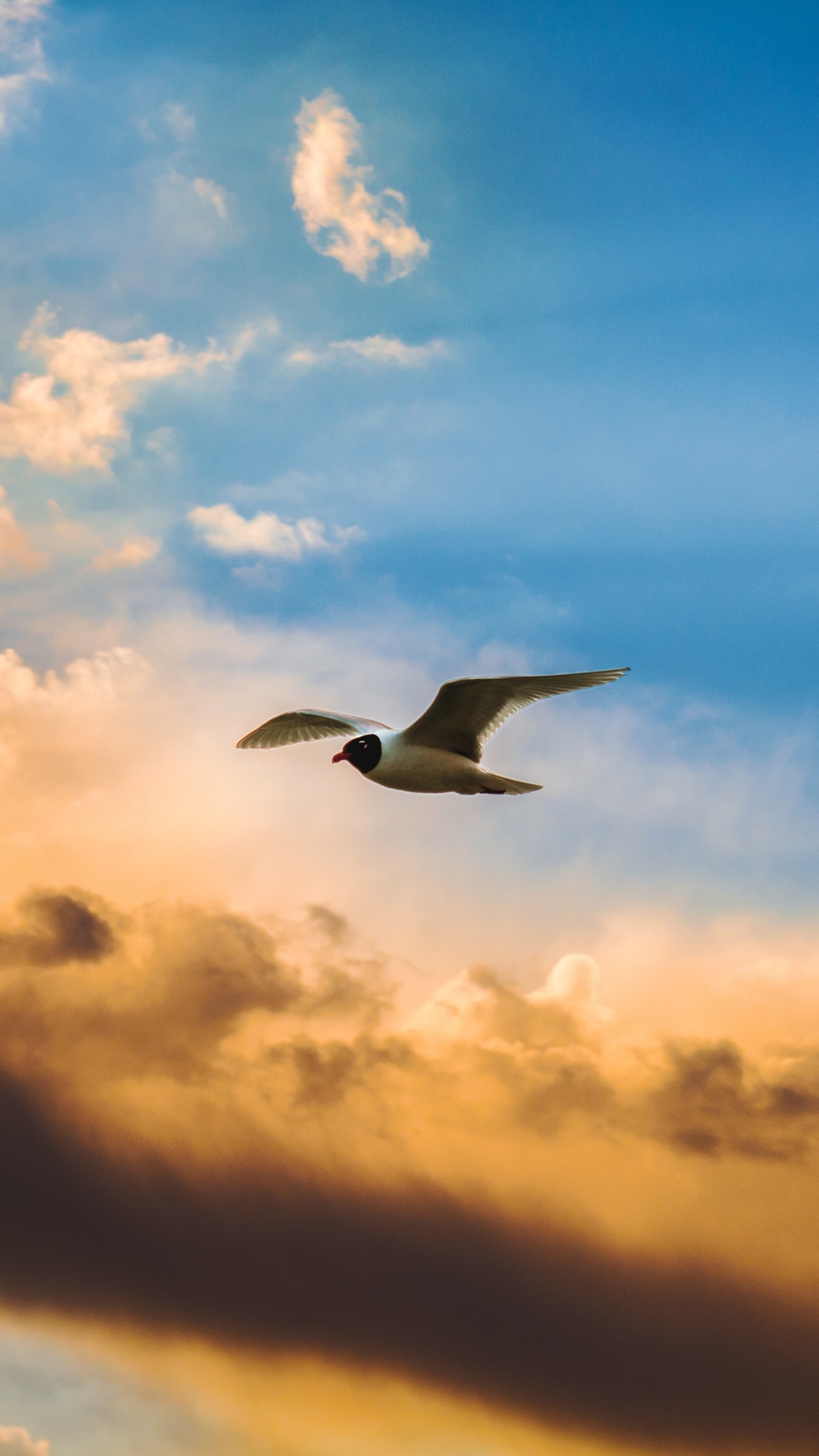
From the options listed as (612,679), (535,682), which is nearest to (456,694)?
(535,682)

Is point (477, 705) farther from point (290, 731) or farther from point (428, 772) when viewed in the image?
point (290, 731)

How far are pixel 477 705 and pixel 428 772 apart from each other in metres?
1.26

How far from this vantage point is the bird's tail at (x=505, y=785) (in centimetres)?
1636

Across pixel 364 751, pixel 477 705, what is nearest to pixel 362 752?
pixel 364 751

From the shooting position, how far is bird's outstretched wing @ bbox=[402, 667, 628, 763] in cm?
1535

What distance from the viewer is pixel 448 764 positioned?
1648 centimetres

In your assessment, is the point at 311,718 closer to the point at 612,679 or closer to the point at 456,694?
the point at 456,694

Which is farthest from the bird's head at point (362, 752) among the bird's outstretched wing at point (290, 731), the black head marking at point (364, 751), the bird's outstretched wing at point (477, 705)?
the bird's outstretched wing at point (290, 731)

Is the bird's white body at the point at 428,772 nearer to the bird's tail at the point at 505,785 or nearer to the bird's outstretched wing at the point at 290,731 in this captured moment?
the bird's tail at the point at 505,785

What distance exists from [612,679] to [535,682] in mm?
1060

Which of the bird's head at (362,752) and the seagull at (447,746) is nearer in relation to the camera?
the seagull at (447,746)

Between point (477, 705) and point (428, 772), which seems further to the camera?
point (428, 772)

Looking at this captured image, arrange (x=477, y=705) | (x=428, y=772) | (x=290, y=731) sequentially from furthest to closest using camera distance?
(x=290, y=731)
(x=428, y=772)
(x=477, y=705)

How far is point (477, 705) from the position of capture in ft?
52.9
